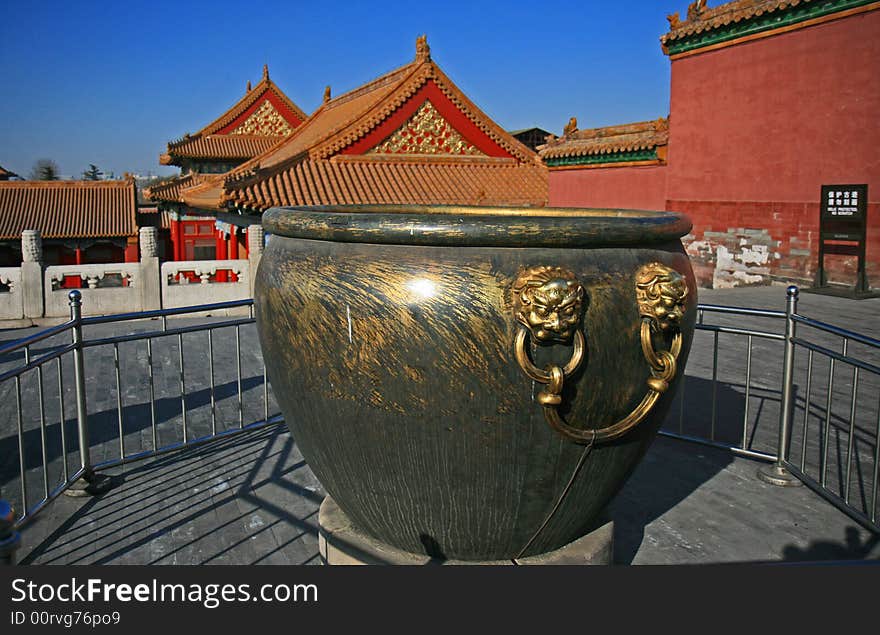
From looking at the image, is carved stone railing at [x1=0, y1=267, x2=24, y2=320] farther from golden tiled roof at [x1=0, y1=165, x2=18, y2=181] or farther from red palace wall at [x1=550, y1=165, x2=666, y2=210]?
golden tiled roof at [x1=0, y1=165, x2=18, y2=181]

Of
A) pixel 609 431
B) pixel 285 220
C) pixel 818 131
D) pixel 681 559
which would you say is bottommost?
pixel 681 559

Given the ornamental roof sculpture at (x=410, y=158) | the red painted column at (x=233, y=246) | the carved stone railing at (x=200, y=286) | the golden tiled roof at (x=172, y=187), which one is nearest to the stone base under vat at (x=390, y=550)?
the carved stone railing at (x=200, y=286)

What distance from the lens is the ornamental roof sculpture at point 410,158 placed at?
12.5m

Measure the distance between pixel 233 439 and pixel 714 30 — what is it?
1159 centimetres

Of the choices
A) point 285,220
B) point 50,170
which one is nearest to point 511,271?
point 285,220

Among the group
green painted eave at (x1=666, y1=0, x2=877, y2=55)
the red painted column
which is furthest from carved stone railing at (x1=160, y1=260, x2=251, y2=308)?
green painted eave at (x1=666, y1=0, x2=877, y2=55)

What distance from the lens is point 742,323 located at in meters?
8.27

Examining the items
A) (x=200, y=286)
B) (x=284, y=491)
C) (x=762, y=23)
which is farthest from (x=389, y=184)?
(x=284, y=491)

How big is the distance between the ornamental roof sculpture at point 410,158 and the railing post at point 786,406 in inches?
362

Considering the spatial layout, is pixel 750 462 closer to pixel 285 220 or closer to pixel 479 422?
pixel 479 422

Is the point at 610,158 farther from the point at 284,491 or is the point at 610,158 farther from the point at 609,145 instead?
the point at 284,491

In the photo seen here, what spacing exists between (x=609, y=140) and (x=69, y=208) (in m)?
18.1

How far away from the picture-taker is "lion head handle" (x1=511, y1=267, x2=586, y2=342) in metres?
1.84

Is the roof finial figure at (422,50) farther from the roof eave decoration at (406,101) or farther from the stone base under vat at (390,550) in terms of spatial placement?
the stone base under vat at (390,550)
